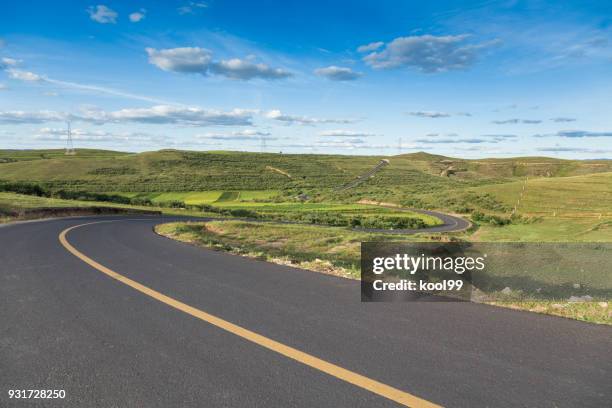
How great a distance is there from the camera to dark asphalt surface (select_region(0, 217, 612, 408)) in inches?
130

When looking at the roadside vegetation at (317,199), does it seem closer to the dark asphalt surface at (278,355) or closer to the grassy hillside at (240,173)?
the grassy hillside at (240,173)

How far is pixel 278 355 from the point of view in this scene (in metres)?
4.07

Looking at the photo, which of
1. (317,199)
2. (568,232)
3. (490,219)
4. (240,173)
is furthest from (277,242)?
(240,173)

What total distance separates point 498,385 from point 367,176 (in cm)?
14792

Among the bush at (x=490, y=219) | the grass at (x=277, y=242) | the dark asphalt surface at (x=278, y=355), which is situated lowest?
the bush at (x=490, y=219)

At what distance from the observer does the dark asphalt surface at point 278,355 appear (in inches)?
130

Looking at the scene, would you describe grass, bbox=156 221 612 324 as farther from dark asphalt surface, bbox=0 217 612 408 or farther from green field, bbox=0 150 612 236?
green field, bbox=0 150 612 236

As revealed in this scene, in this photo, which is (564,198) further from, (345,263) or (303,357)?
(303,357)

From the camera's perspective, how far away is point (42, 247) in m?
12.2

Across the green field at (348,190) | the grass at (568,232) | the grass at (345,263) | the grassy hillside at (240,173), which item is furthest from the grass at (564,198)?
the grass at (345,263)

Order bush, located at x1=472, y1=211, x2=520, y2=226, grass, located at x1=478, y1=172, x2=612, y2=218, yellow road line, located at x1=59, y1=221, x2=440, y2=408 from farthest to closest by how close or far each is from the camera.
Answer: bush, located at x1=472, y1=211, x2=520, y2=226, grass, located at x1=478, y1=172, x2=612, y2=218, yellow road line, located at x1=59, y1=221, x2=440, y2=408

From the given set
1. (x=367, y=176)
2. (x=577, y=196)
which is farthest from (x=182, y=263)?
(x=367, y=176)

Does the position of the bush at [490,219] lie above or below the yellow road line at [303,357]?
below

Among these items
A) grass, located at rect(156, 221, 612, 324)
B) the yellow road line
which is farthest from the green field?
the yellow road line
